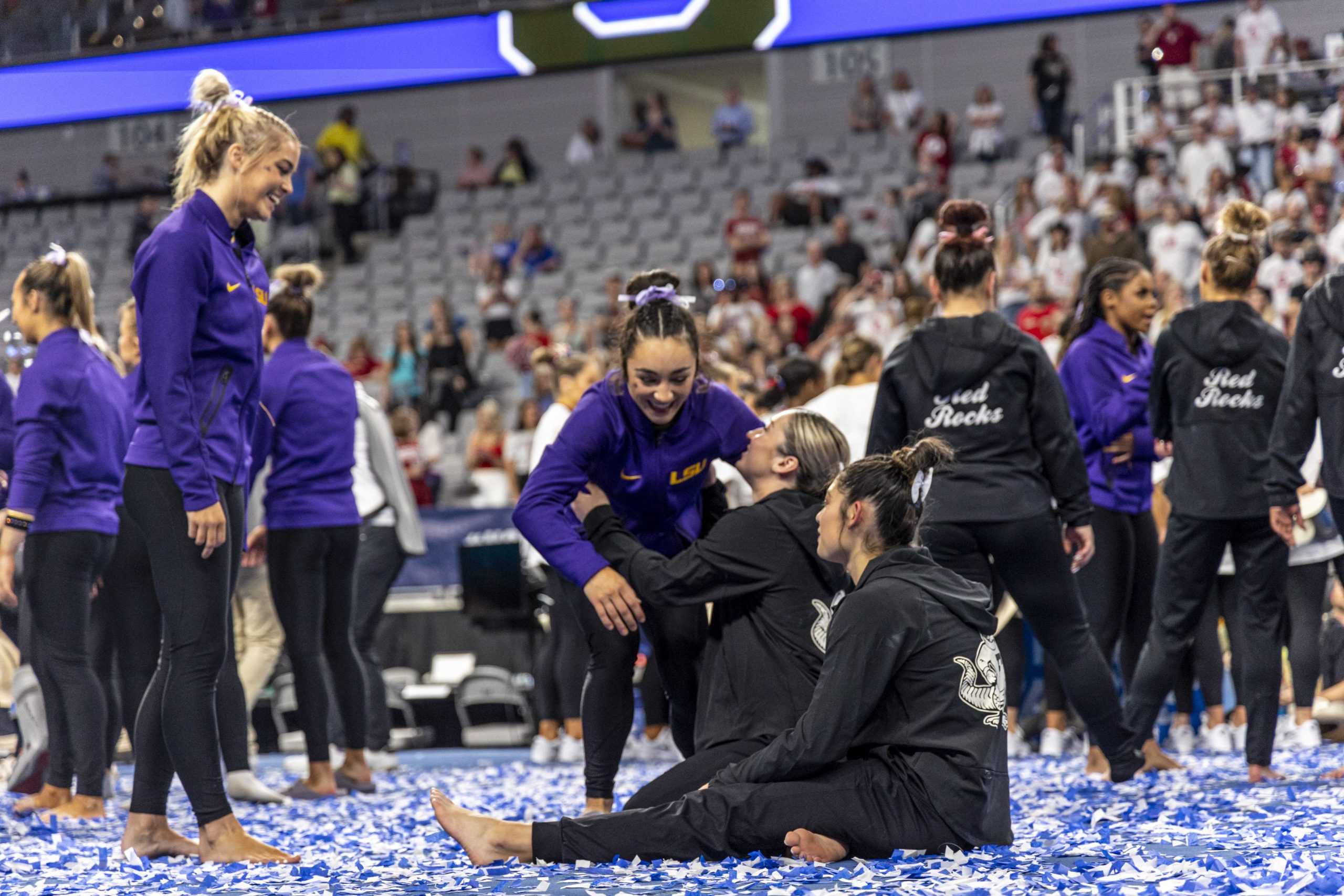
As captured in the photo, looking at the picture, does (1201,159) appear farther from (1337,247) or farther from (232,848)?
(232,848)

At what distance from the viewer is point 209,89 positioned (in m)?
3.69

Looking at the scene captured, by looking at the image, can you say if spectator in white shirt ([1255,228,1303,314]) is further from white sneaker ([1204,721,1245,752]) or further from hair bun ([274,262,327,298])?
hair bun ([274,262,327,298])

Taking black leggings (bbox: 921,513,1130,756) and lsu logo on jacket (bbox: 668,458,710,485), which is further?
black leggings (bbox: 921,513,1130,756)

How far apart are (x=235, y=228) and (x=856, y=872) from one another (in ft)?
6.28

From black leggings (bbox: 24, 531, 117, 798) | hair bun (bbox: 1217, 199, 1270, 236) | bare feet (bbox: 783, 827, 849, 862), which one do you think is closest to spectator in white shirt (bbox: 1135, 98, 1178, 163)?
hair bun (bbox: 1217, 199, 1270, 236)

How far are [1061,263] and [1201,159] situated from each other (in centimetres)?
143

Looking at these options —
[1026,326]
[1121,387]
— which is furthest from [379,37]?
[1121,387]

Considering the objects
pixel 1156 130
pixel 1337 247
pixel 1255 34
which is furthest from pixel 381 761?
pixel 1156 130

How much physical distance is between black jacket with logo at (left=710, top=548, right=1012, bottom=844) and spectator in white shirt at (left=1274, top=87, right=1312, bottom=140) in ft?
27.2

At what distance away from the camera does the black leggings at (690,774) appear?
3.26m

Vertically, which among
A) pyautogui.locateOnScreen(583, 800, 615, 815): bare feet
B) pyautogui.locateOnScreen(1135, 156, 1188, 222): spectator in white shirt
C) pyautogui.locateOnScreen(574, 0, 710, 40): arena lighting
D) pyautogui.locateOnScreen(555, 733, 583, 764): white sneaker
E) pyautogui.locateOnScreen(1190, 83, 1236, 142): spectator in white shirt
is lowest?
pyautogui.locateOnScreen(555, 733, 583, 764): white sneaker

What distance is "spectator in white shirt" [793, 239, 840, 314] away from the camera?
41.8 feet

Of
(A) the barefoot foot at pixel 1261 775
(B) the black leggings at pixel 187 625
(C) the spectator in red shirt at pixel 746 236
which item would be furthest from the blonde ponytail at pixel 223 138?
(C) the spectator in red shirt at pixel 746 236

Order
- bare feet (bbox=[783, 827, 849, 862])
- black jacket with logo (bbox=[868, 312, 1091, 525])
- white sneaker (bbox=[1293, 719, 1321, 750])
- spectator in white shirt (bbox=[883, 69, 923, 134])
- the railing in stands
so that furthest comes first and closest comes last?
1. spectator in white shirt (bbox=[883, 69, 923, 134])
2. the railing in stands
3. white sneaker (bbox=[1293, 719, 1321, 750])
4. black jacket with logo (bbox=[868, 312, 1091, 525])
5. bare feet (bbox=[783, 827, 849, 862])
